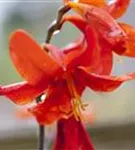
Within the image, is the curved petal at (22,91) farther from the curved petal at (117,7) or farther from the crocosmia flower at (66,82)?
the curved petal at (117,7)

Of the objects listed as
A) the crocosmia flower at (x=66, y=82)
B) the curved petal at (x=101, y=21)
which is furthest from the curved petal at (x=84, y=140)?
the curved petal at (x=101, y=21)

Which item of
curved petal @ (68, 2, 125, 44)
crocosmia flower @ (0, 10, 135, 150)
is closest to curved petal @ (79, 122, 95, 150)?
crocosmia flower @ (0, 10, 135, 150)

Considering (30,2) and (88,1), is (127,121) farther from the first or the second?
(88,1)

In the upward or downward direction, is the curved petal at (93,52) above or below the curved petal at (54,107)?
above

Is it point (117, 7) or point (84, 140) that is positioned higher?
point (117, 7)

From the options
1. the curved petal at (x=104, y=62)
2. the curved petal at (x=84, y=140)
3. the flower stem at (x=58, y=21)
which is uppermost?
the flower stem at (x=58, y=21)
